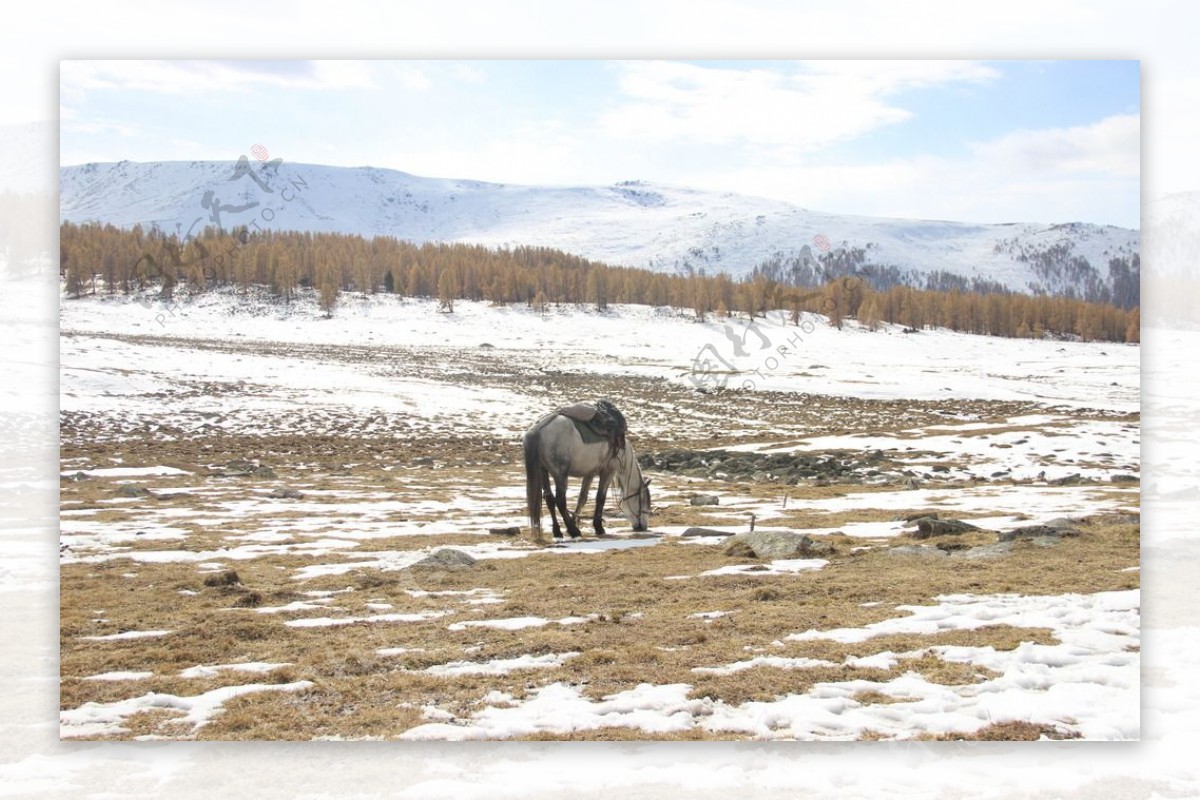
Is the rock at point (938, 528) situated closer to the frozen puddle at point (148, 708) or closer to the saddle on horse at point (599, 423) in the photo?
the saddle on horse at point (599, 423)

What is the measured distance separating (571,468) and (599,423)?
35.3 inches

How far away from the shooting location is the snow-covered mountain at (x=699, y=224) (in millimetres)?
12656

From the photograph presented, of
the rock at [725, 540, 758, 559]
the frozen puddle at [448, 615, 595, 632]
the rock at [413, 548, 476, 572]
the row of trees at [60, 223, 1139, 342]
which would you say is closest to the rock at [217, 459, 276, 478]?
the row of trees at [60, 223, 1139, 342]

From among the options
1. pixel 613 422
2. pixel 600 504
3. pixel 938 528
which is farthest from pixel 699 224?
pixel 938 528

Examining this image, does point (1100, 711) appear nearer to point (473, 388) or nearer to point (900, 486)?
point (900, 486)

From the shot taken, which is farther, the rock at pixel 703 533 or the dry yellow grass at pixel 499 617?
the rock at pixel 703 533

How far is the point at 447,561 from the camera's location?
1203cm

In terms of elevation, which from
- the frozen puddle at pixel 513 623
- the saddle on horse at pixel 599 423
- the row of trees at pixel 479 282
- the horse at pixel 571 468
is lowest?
the frozen puddle at pixel 513 623

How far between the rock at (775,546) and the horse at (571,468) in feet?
9.78

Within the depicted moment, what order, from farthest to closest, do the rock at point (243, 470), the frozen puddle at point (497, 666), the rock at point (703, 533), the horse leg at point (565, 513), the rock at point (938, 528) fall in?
the rock at point (243, 470) → the horse leg at point (565, 513) → the rock at point (703, 533) → the rock at point (938, 528) → the frozen puddle at point (497, 666)

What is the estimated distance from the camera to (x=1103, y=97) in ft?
34.9

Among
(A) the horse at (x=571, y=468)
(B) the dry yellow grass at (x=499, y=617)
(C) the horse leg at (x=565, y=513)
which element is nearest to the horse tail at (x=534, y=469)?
(A) the horse at (x=571, y=468)

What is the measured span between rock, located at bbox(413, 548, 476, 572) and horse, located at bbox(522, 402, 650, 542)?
94.6 inches

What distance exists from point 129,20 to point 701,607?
9.21 m
